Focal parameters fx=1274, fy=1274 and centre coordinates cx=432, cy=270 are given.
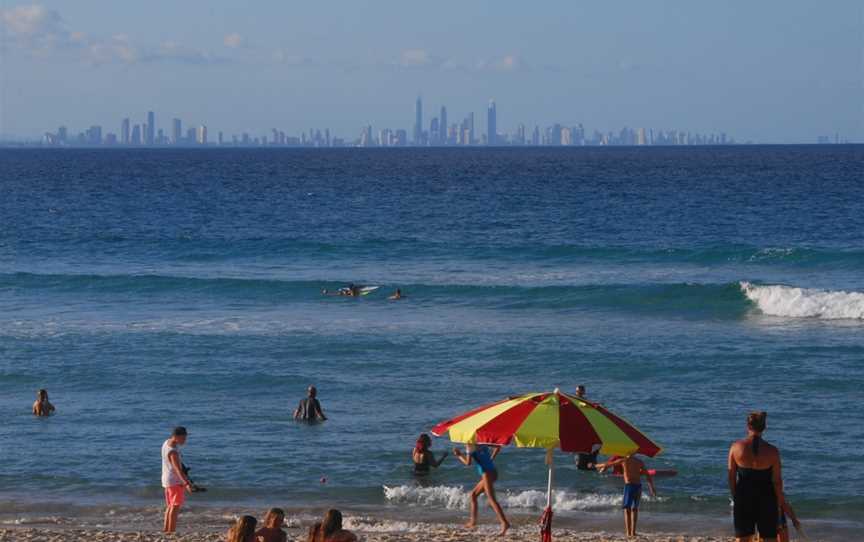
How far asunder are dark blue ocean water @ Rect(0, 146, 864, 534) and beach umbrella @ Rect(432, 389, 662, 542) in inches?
208

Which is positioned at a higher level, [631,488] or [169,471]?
[169,471]

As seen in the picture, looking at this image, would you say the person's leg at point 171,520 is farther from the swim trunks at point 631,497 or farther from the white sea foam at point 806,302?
the white sea foam at point 806,302

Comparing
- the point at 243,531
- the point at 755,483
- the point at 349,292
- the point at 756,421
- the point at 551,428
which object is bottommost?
the point at 349,292

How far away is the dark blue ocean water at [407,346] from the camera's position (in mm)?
19031

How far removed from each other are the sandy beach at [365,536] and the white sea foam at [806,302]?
19.5m

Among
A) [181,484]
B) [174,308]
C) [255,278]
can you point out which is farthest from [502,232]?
[181,484]

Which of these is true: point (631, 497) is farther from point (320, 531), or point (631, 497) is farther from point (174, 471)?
point (320, 531)

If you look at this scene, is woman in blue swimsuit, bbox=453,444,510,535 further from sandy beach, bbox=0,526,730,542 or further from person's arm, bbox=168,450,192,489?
person's arm, bbox=168,450,192,489

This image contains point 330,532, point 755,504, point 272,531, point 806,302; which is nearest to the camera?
point 330,532

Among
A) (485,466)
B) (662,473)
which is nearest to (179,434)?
(485,466)

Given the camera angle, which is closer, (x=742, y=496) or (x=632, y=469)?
(x=742, y=496)

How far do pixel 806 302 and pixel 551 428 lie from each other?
80.3 feet

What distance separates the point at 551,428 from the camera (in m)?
11.9

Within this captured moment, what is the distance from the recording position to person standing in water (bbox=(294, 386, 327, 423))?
22.1 metres
